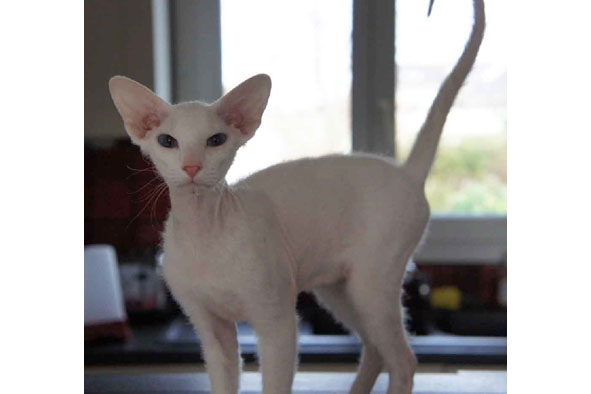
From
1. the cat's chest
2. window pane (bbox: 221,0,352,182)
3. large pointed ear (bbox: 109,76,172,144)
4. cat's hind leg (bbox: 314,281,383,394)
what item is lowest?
cat's hind leg (bbox: 314,281,383,394)

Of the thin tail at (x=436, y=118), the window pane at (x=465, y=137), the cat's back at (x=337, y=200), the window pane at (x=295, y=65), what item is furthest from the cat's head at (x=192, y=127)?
the window pane at (x=465, y=137)

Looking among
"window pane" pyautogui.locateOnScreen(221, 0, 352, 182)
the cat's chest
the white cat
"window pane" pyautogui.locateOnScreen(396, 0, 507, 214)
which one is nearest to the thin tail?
the white cat

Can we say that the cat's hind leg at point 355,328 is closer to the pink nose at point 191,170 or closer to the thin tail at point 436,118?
the thin tail at point 436,118

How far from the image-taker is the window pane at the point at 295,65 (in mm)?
1195

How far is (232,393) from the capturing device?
28.6 inches

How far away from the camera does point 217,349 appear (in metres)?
0.72

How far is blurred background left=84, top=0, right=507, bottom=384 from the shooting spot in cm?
111

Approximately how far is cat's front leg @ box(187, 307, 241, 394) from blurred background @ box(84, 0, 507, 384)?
0.40 feet

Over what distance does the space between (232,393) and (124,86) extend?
316mm

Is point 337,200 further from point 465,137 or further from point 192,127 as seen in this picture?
point 465,137

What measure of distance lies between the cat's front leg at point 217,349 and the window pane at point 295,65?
430 millimetres

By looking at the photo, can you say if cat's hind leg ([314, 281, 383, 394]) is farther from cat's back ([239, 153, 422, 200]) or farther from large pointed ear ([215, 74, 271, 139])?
large pointed ear ([215, 74, 271, 139])

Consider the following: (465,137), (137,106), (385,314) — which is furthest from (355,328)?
(465,137)
